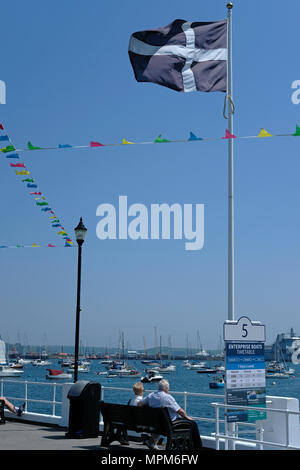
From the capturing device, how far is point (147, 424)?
38.2 feet

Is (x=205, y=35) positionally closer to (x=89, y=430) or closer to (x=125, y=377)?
(x=89, y=430)

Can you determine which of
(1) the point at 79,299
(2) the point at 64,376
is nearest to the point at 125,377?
(2) the point at 64,376

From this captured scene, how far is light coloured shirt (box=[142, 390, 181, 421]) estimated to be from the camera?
11719 millimetres

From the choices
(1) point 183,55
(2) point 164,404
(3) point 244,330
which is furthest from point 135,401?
(1) point 183,55

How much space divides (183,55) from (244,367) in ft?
26.7

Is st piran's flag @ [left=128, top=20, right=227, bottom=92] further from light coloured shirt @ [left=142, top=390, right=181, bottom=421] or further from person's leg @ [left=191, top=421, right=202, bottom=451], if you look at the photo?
person's leg @ [left=191, top=421, right=202, bottom=451]

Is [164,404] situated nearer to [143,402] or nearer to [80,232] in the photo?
[143,402]

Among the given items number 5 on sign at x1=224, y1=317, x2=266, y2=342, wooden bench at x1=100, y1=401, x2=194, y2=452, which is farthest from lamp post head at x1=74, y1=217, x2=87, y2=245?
number 5 on sign at x1=224, y1=317, x2=266, y2=342

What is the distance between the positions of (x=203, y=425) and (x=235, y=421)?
155ft

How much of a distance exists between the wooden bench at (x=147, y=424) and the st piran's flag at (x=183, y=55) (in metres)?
7.99

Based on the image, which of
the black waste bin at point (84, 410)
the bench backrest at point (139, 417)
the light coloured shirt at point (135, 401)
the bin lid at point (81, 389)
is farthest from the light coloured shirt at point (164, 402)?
the bin lid at point (81, 389)

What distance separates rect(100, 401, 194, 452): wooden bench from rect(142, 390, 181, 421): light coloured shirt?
0.26m

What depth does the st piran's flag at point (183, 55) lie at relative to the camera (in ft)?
53.4

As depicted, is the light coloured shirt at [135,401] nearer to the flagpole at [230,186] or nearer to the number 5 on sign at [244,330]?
the number 5 on sign at [244,330]
